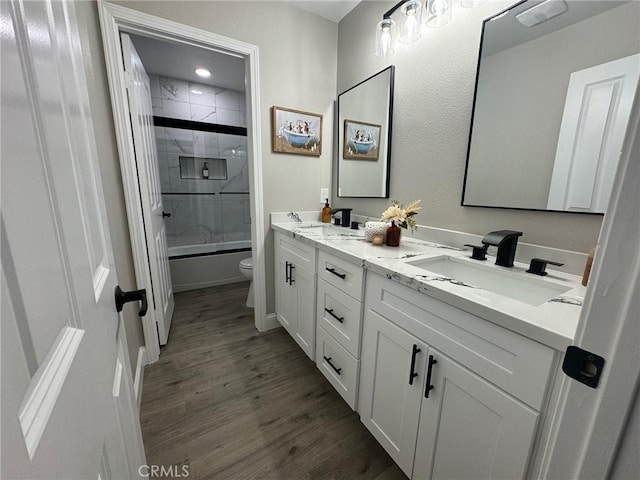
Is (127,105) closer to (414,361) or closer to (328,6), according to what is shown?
(328,6)

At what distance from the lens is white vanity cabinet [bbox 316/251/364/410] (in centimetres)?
119

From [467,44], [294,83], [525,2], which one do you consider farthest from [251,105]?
[525,2]

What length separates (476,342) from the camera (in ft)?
2.36

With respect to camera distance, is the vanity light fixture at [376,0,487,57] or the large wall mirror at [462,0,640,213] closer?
the large wall mirror at [462,0,640,213]

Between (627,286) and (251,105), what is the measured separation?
1.99 metres

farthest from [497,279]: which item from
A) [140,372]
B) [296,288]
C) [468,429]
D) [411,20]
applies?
[140,372]

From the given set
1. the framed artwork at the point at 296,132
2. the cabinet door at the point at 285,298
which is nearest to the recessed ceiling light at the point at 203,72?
the framed artwork at the point at 296,132

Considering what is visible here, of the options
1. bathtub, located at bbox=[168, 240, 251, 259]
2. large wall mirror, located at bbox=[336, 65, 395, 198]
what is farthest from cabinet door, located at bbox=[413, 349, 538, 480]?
bathtub, located at bbox=[168, 240, 251, 259]

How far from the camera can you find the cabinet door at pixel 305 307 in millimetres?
1575

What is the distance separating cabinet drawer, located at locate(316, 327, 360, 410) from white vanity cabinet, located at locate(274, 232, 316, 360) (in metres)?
0.10

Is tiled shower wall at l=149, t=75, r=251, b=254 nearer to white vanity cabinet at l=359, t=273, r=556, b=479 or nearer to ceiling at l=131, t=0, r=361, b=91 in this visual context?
ceiling at l=131, t=0, r=361, b=91

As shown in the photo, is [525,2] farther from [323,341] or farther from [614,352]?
[323,341]

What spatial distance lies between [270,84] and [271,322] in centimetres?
186

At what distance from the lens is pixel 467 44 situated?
1.22 meters
